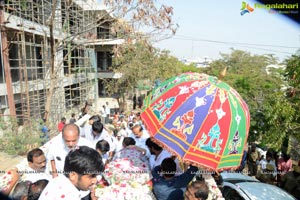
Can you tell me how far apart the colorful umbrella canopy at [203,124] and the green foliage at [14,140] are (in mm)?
5805

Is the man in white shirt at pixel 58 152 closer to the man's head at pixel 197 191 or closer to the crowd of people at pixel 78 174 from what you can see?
the crowd of people at pixel 78 174

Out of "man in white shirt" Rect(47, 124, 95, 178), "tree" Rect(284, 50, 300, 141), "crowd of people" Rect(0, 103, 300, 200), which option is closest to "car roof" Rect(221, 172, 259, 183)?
"tree" Rect(284, 50, 300, 141)

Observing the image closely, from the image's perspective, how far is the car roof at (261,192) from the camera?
12.9 feet

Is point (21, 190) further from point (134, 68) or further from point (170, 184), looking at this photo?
point (134, 68)

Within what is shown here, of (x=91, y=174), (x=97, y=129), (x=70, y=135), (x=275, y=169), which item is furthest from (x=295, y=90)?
(x=91, y=174)

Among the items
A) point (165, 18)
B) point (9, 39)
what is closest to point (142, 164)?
point (165, 18)

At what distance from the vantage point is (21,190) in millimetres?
2418

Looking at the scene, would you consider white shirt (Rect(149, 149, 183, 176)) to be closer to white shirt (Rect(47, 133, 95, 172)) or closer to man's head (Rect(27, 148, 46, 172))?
white shirt (Rect(47, 133, 95, 172))

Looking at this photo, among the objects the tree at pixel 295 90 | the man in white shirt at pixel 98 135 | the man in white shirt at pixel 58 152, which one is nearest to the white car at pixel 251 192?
the tree at pixel 295 90

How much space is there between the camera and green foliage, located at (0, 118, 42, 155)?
6.93 metres

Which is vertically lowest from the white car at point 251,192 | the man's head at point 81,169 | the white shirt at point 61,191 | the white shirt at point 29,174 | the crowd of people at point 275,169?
the crowd of people at point 275,169

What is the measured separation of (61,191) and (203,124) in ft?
4.62

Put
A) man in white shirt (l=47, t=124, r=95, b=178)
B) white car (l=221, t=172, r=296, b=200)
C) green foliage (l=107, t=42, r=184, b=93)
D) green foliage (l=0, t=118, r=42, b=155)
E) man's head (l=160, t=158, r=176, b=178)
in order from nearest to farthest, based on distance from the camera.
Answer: man's head (l=160, t=158, r=176, b=178) < man in white shirt (l=47, t=124, r=95, b=178) < white car (l=221, t=172, r=296, b=200) < green foliage (l=0, t=118, r=42, b=155) < green foliage (l=107, t=42, r=184, b=93)

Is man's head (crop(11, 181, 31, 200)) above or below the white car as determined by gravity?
above
